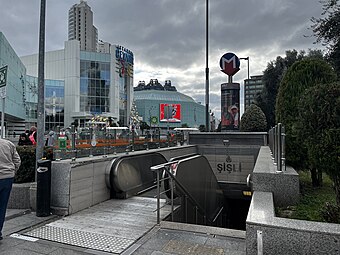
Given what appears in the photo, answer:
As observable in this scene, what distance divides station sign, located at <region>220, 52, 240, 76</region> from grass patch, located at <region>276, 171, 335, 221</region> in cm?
2056

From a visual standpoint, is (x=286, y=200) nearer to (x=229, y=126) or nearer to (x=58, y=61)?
(x=229, y=126)

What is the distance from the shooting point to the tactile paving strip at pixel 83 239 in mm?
4459

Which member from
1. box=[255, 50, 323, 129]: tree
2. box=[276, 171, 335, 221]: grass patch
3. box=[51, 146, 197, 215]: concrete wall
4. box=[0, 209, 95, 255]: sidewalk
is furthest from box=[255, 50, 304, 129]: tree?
box=[0, 209, 95, 255]: sidewalk

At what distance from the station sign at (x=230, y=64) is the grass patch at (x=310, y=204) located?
809 inches

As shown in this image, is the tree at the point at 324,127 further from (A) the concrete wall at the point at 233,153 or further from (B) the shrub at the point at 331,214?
(A) the concrete wall at the point at 233,153

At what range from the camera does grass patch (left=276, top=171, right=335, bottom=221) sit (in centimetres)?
425

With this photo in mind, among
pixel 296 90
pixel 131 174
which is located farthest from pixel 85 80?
pixel 296 90

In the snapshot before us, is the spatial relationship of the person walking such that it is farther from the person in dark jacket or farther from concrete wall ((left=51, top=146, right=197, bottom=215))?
the person in dark jacket

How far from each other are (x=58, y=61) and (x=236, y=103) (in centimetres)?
4542

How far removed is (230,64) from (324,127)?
77.6 ft

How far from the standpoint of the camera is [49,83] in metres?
55.9

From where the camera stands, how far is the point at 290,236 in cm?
319

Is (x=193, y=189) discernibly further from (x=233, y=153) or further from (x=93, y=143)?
(x=233, y=153)

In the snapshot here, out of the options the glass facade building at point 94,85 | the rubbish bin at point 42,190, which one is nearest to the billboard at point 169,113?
the glass facade building at point 94,85
